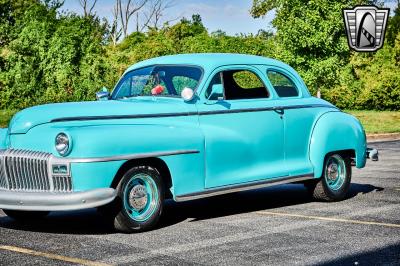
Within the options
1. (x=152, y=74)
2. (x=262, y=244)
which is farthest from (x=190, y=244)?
(x=152, y=74)

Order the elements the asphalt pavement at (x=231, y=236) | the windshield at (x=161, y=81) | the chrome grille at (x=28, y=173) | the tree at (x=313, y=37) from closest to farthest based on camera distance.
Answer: the asphalt pavement at (x=231, y=236) < the chrome grille at (x=28, y=173) < the windshield at (x=161, y=81) < the tree at (x=313, y=37)

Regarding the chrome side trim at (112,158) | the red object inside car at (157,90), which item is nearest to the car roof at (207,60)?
the red object inside car at (157,90)

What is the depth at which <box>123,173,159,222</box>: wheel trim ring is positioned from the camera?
7.25m

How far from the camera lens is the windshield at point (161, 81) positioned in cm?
832

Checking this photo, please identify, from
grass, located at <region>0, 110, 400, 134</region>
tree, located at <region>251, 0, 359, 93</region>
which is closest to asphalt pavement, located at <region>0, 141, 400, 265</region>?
grass, located at <region>0, 110, 400, 134</region>

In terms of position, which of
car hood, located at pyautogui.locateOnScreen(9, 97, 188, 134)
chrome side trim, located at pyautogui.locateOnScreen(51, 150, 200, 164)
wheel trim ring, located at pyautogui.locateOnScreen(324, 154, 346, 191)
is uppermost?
car hood, located at pyautogui.locateOnScreen(9, 97, 188, 134)

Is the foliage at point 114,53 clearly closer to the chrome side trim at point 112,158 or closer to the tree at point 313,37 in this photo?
the tree at point 313,37

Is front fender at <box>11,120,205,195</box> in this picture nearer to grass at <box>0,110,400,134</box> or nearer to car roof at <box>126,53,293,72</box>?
car roof at <box>126,53,293,72</box>

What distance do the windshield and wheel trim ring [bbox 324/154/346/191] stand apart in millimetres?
2377

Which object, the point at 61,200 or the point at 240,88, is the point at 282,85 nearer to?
the point at 240,88

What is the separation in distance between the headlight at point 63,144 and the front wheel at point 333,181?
3821 mm

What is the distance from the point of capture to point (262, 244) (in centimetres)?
667

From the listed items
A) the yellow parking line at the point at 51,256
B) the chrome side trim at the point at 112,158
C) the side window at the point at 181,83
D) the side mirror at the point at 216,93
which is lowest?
the yellow parking line at the point at 51,256

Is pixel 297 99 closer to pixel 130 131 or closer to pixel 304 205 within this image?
pixel 304 205
